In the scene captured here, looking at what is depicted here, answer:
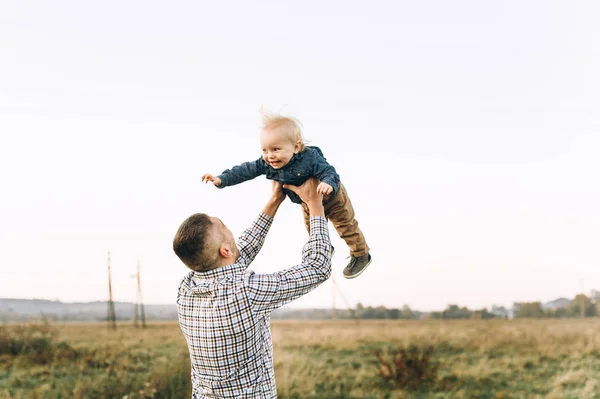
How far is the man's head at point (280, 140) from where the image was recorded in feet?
12.6

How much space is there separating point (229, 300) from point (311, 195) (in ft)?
2.65

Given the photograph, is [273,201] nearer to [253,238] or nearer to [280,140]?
[253,238]

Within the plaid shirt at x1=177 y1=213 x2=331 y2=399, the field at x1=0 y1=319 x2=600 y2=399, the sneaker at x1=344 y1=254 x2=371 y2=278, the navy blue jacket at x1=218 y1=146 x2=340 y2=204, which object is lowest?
the field at x1=0 y1=319 x2=600 y2=399

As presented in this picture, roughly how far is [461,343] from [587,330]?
19.4 feet

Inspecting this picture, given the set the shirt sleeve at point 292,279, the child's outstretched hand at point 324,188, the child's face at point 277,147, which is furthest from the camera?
the child's face at point 277,147

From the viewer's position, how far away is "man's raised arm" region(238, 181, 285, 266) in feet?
13.2

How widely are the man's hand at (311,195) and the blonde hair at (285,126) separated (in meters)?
0.23

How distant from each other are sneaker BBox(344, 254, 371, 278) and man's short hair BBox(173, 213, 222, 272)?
1.32 metres

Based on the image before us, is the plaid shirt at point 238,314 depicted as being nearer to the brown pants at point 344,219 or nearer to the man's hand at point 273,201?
the brown pants at point 344,219

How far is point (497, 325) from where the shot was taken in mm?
26094

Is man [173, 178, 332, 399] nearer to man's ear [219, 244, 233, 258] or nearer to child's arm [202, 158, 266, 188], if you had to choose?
man's ear [219, 244, 233, 258]

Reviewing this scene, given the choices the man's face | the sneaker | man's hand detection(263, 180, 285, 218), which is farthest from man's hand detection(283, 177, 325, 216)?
the sneaker

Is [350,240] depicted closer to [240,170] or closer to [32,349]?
[240,170]

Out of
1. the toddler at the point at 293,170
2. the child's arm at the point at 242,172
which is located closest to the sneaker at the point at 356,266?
the toddler at the point at 293,170
